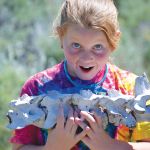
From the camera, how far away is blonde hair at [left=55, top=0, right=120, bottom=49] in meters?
2.82

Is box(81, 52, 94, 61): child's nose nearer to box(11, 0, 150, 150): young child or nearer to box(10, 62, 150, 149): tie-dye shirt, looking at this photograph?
box(11, 0, 150, 150): young child

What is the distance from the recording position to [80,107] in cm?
Result: 275

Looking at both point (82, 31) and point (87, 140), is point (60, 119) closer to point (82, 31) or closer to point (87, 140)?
point (87, 140)

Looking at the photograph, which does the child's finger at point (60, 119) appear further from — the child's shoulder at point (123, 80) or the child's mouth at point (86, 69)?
the child's shoulder at point (123, 80)

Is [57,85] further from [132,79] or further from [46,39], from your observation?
[46,39]

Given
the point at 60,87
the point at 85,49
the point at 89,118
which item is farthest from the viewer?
the point at 60,87

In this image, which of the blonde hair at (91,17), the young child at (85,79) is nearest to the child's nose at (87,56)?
the young child at (85,79)

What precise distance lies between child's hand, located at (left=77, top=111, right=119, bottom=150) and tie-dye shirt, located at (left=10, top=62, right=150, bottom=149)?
0.10 metres

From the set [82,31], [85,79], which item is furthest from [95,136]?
[82,31]

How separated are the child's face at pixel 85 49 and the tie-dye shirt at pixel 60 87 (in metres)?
0.09

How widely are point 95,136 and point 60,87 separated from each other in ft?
0.96

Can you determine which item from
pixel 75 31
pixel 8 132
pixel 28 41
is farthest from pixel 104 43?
pixel 28 41

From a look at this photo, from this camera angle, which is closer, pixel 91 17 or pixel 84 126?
pixel 84 126

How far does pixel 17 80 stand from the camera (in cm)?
532
